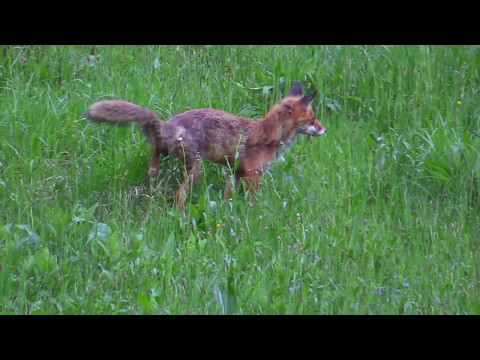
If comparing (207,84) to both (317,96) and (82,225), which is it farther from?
(82,225)

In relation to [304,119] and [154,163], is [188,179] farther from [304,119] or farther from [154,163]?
[304,119]

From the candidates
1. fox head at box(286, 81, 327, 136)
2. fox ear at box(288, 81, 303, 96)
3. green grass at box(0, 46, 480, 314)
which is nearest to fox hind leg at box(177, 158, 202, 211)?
green grass at box(0, 46, 480, 314)

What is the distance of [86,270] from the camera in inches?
252

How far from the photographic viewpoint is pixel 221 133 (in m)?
8.37

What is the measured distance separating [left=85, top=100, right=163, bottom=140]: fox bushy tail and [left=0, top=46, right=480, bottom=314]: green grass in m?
0.42

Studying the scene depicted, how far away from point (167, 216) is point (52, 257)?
1.30 metres

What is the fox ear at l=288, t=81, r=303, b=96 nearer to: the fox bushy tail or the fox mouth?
the fox mouth

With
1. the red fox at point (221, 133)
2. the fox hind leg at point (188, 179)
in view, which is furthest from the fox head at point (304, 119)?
the fox hind leg at point (188, 179)

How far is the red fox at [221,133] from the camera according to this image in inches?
310

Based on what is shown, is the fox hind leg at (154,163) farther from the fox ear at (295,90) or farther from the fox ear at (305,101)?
the fox ear at (295,90)

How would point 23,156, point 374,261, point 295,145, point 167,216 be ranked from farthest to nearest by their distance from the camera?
point 295,145 → point 23,156 → point 167,216 → point 374,261

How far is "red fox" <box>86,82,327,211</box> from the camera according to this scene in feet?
25.8

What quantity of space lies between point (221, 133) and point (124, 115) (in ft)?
3.46

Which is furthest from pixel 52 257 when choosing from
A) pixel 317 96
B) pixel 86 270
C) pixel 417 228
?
pixel 317 96
